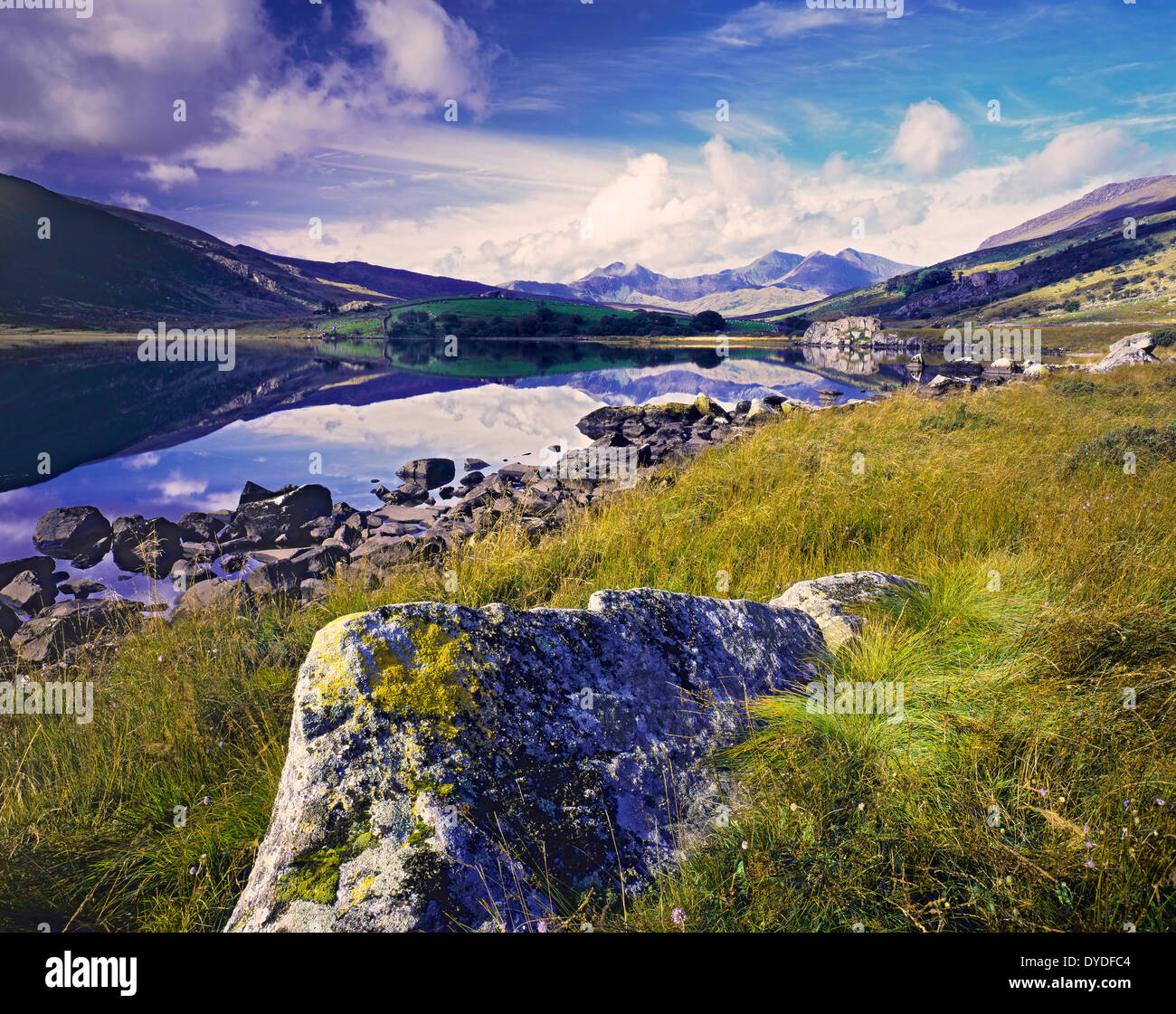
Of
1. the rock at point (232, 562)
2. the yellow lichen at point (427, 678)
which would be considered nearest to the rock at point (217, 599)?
the rock at point (232, 562)

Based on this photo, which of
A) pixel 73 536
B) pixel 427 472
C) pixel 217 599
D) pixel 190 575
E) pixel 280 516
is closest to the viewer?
pixel 217 599

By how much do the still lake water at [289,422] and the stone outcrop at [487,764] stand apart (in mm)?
4906

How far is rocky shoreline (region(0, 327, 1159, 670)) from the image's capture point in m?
8.86

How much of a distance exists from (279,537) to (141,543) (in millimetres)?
2647

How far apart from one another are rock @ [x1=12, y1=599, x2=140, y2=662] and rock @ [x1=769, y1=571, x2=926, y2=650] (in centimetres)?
898

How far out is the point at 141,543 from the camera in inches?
487

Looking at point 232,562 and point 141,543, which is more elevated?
point 141,543

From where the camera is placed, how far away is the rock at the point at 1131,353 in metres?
30.4

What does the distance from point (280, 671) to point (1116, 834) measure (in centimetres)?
538

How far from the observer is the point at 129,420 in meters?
28.7

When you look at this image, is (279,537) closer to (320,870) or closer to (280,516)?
(280,516)

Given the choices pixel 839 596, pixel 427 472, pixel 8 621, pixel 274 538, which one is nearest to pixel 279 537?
pixel 274 538

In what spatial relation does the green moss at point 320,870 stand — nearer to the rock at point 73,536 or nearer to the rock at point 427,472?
the rock at point 73,536
